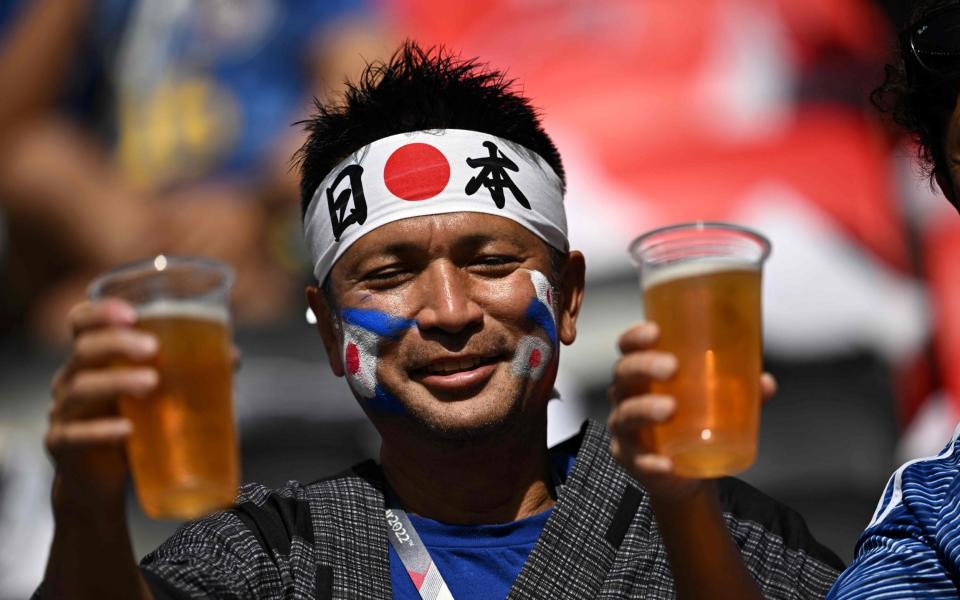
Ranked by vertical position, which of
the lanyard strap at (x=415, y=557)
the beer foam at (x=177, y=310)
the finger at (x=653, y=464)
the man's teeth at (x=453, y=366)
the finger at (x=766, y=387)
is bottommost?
the lanyard strap at (x=415, y=557)

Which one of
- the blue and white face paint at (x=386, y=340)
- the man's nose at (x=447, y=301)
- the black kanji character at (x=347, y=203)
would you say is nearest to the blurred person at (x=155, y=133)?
the black kanji character at (x=347, y=203)

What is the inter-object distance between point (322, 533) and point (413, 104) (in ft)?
3.42

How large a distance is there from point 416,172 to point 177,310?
1122mm

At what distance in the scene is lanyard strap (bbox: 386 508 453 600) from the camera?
106 inches

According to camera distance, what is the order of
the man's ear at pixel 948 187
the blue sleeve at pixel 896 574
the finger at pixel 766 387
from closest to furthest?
the finger at pixel 766 387, the blue sleeve at pixel 896 574, the man's ear at pixel 948 187

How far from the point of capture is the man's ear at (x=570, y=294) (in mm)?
3043

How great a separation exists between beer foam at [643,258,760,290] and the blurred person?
14.2 ft

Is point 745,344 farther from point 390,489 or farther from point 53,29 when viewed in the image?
point 53,29

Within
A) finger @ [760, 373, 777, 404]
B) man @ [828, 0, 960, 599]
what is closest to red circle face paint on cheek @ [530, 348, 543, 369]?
man @ [828, 0, 960, 599]

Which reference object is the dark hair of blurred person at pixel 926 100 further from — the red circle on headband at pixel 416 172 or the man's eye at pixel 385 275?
the man's eye at pixel 385 275

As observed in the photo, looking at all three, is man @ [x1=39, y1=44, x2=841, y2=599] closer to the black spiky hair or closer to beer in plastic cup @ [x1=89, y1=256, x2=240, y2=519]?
the black spiky hair

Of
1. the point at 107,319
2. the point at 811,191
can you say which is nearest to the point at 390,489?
the point at 107,319

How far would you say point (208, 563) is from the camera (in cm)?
254

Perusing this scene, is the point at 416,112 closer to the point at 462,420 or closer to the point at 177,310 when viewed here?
the point at 462,420
